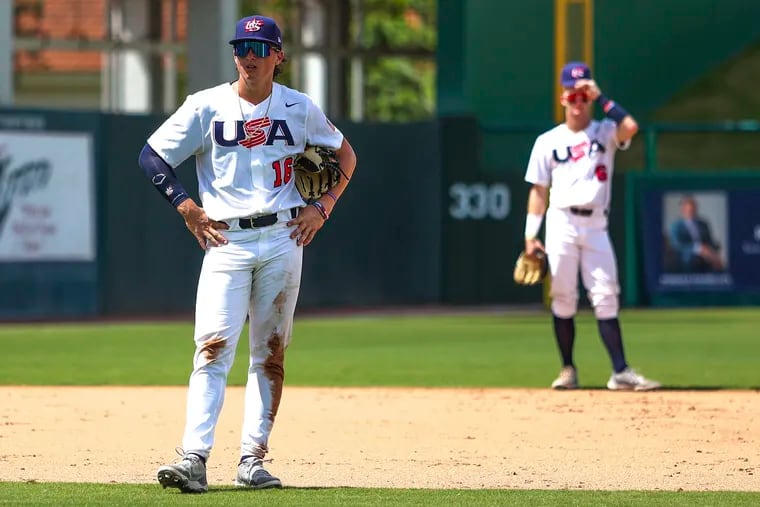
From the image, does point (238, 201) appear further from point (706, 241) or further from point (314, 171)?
point (706, 241)

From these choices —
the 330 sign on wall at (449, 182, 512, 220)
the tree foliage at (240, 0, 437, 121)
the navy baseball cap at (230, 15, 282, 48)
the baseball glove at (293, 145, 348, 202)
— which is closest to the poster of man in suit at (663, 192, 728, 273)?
the 330 sign on wall at (449, 182, 512, 220)

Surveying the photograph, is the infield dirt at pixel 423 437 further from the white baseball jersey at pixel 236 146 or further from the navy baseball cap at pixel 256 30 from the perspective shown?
the navy baseball cap at pixel 256 30

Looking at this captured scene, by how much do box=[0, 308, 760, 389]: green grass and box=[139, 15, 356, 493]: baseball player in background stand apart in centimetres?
474

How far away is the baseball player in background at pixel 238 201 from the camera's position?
A: 6.21 meters

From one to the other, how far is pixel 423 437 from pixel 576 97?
10.6 feet

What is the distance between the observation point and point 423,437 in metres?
8.13

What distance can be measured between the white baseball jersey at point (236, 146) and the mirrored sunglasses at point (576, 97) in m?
4.36

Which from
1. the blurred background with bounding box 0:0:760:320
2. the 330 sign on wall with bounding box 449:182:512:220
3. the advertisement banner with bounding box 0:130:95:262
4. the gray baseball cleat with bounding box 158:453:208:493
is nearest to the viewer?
the gray baseball cleat with bounding box 158:453:208:493

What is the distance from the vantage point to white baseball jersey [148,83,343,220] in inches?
245

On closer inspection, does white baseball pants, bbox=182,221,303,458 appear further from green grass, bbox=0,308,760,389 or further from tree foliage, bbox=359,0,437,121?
tree foliage, bbox=359,0,437,121

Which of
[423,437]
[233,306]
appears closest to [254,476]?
[233,306]

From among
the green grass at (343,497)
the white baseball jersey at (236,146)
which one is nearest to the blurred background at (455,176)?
the white baseball jersey at (236,146)

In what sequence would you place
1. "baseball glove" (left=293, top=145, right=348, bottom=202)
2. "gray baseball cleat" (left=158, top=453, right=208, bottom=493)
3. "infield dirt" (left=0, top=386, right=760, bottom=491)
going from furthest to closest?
"infield dirt" (left=0, top=386, right=760, bottom=491), "baseball glove" (left=293, top=145, right=348, bottom=202), "gray baseball cleat" (left=158, top=453, right=208, bottom=493)

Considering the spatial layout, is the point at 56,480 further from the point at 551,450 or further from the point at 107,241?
the point at 107,241
